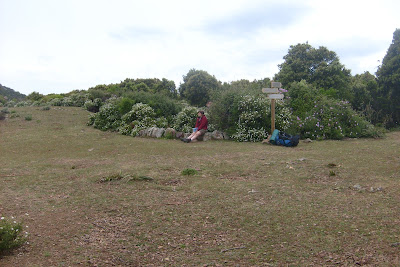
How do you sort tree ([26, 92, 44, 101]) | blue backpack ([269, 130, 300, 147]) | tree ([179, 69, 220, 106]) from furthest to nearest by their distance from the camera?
tree ([26, 92, 44, 101]), tree ([179, 69, 220, 106]), blue backpack ([269, 130, 300, 147])

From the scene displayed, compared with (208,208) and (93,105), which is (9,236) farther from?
(93,105)

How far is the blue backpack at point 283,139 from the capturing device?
1085cm

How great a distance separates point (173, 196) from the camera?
5547 mm

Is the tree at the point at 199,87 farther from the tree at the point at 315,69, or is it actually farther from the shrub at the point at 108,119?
the shrub at the point at 108,119

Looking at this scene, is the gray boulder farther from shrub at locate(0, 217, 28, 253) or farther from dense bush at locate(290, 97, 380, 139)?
shrub at locate(0, 217, 28, 253)

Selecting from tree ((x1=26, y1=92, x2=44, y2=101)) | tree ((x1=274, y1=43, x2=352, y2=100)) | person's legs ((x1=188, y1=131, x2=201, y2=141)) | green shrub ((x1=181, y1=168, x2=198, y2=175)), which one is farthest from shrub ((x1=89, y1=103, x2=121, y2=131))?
tree ((x1=26, y1=92, x2=44, y2=101))

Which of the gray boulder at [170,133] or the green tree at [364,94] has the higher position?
the green tree at [364,94]

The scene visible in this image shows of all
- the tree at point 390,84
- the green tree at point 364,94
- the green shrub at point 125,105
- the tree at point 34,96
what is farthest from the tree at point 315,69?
the tree at point 34,96

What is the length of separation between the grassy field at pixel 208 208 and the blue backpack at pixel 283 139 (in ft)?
4.24

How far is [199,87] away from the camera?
2470cm

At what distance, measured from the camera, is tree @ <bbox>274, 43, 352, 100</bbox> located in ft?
61.0

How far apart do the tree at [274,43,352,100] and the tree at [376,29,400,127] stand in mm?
1624

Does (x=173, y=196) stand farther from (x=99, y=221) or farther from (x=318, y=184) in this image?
(x=318, y=184)

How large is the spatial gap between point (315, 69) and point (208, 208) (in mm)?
16391
